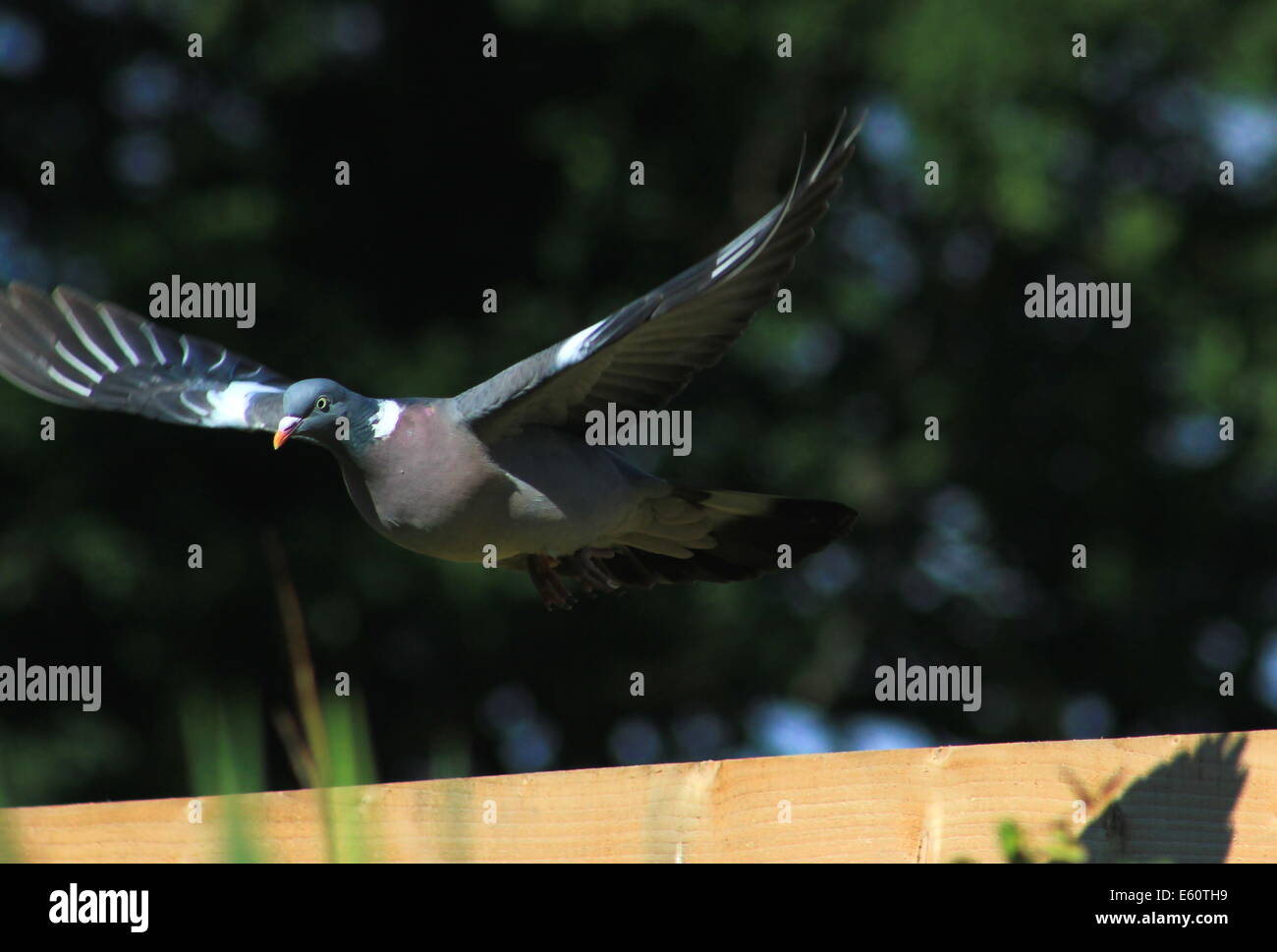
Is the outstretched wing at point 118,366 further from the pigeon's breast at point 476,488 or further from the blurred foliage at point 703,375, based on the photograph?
the blurred foliage at point 703,375

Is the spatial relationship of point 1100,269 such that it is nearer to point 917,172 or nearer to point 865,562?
point 917,172

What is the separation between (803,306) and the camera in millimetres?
14766

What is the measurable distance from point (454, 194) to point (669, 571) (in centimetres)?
867

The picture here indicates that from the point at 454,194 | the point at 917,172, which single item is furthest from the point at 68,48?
the point at 917,172

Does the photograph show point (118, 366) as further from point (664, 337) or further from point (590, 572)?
point (664, 337)

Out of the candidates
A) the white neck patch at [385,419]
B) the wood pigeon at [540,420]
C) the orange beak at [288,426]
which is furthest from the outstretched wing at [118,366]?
the white neck patch at [385,419]

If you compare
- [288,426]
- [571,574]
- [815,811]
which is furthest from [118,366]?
[815,811]

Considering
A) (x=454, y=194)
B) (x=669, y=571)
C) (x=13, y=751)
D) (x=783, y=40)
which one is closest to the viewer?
(x=669, y=571)

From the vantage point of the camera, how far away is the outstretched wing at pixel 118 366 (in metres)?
6.56

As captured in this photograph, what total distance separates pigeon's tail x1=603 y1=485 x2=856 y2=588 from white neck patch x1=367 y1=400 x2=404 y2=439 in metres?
0.98

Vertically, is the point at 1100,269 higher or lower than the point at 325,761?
higher

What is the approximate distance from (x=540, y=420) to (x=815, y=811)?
2319mm

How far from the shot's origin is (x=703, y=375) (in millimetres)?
14547

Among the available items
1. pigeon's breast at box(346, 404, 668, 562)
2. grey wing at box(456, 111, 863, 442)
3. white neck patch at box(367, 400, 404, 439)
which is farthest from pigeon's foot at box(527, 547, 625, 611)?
white neck patch at box(367, 400, 404, 439)
